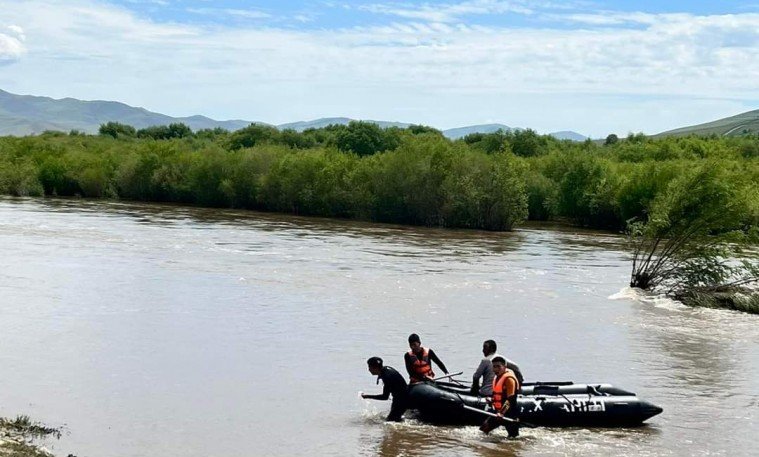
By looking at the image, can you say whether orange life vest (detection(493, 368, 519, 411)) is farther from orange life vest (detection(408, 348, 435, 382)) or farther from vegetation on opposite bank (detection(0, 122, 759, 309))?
vegetation on opposite bank (detection(0, 122, 759, 309))

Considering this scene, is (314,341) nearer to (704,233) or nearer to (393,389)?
(393,389)

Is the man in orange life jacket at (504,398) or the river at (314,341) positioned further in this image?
the river at (314,341)

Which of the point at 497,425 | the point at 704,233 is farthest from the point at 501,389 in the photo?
the point at 704,233

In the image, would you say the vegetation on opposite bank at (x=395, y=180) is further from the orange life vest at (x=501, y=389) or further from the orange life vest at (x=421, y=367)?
the orange life vest at (x=501, y=389)

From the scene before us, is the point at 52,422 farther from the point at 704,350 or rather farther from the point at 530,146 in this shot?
the point at 530,146

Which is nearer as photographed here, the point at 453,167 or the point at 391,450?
the point at 391,450

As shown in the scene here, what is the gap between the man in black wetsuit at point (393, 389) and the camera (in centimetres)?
1748

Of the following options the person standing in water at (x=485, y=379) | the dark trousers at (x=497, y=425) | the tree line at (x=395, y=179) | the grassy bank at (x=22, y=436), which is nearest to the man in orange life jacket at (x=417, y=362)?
the person standing in water at (x=485, y=379)

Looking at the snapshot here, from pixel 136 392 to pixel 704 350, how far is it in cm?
1519

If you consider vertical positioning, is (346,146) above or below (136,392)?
above

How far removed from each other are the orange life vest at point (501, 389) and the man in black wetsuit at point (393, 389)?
5.89 feet

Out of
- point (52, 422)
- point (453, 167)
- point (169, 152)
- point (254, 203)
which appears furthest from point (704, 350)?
point (169, 152)

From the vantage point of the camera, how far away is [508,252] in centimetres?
4844

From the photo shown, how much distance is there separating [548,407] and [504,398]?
130cm
